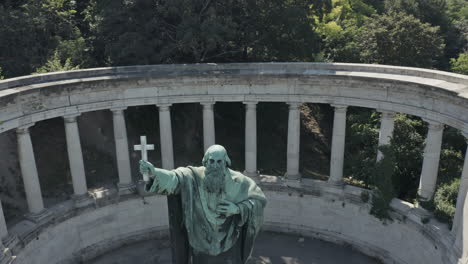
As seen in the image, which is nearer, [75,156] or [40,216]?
[40,216]

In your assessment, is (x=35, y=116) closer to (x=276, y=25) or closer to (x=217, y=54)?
(x=217, y=54)

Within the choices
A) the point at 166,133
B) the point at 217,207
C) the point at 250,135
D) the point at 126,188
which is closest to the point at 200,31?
the point at 166,133

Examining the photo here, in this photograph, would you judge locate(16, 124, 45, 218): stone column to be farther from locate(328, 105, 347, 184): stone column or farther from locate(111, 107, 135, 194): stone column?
locate(328, 105, 347, 184): stone column

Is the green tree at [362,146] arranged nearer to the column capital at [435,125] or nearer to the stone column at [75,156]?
the column capital at [435,125]

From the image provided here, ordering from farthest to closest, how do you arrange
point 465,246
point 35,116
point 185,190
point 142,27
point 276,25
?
point 276,25
point 142,27
point 35,116
point 465,246
point 185,190

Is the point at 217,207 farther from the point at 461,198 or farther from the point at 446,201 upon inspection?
the point at 446,201

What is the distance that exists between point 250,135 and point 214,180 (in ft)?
72.0

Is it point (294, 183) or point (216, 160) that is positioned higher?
point (216, 160)

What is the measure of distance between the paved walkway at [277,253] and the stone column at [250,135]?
699 centimetres

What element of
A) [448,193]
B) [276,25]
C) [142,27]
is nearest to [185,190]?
[448,193]

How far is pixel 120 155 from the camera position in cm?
4088

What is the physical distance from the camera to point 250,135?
138 feet

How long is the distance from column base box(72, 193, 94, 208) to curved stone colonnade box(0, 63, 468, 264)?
88 millimetres

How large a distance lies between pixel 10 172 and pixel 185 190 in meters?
30.8
